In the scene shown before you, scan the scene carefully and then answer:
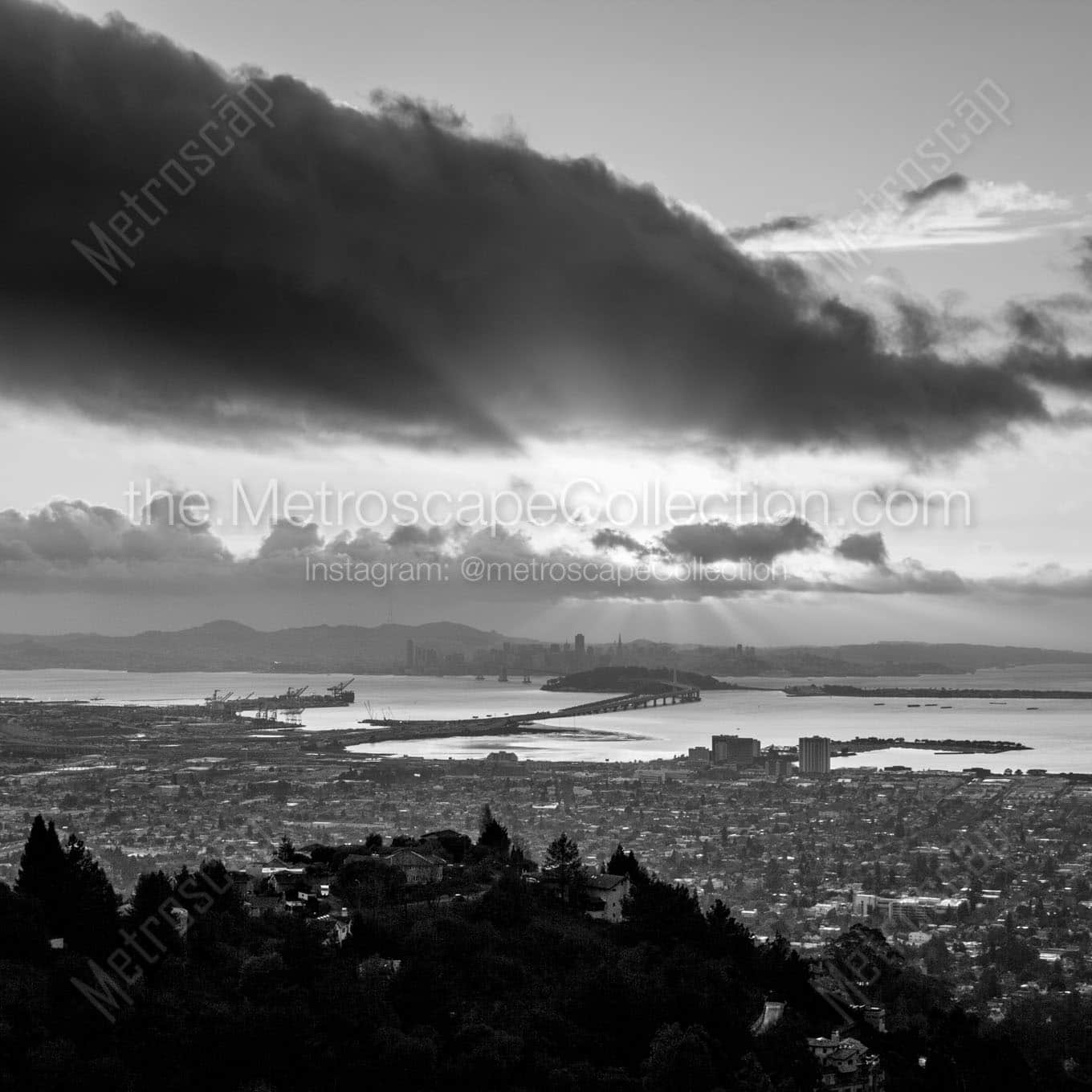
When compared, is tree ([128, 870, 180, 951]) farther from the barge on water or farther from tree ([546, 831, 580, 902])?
the barge on water

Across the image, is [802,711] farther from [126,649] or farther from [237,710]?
→ [126,649]

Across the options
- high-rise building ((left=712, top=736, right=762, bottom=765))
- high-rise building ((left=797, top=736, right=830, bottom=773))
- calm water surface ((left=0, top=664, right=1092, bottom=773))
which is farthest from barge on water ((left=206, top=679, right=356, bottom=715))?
high-rise building ((left=797, top=736, right=830, bottom=773))

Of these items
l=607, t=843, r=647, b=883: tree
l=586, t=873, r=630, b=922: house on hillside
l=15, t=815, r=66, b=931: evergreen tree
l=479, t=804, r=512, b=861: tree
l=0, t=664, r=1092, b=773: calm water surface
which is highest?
l=15, t=815, r=66, b=931: evergreen tree

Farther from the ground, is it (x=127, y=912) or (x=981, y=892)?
(x=127, y=912)

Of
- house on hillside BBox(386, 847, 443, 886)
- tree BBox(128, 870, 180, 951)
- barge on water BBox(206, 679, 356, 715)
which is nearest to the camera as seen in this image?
tree BBox(128, 870, 180, 951)

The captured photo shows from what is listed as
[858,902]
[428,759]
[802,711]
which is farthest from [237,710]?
[858,902]
